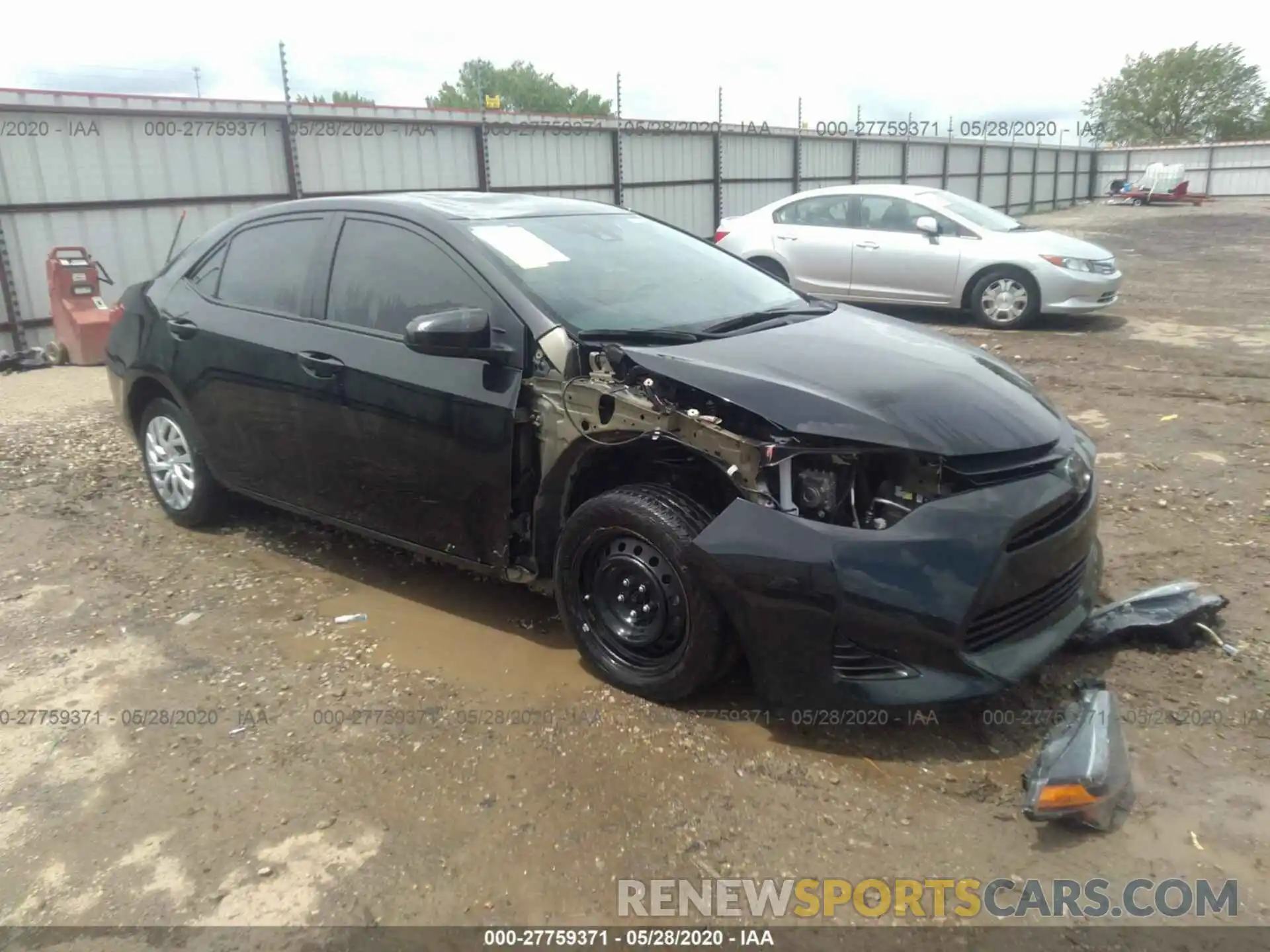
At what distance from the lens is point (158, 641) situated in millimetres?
3920

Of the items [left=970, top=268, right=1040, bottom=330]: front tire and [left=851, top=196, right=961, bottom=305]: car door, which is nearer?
[left=970, top=268, right=1040, bottom=330]: front tire

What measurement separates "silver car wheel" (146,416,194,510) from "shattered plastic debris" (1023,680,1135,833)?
13.4 feet

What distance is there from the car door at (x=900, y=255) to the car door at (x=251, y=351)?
7.99 meters

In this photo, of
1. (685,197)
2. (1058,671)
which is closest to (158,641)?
(1058,671)

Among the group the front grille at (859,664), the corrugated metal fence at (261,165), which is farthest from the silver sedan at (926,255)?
the front grille at (859,664)

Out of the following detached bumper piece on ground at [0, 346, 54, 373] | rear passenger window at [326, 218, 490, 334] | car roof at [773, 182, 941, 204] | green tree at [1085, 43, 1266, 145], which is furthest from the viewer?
green tree at [1085, 43, 1266, 145]

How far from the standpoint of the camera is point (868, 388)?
3.11 meters

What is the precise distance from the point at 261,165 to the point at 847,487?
10.5 metres

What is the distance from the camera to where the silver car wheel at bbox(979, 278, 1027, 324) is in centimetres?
1051

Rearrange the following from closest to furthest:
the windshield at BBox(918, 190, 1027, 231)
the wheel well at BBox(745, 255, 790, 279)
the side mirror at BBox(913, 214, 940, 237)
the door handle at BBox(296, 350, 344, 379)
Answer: the door handle at BBox(296, 350, 344, 379) < the side mirror at BBox(913, 214, 940, 237) < the windshield at BBox(918, 190, 1027, 231) < the wheel well at BBox(745, 255, 790, 279)

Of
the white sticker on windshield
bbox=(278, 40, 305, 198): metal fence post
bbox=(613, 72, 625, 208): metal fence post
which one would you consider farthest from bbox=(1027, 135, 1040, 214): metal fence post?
the white sticker on windshield

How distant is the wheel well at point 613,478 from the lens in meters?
3.20

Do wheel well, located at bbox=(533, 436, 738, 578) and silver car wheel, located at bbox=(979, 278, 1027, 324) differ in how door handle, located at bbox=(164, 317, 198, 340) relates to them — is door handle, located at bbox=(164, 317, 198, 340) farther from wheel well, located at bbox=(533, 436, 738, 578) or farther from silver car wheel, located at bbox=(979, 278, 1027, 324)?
silver car wheel, located at bbox=(979, 278, 1027, 324)

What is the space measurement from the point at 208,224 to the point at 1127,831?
11.2m
